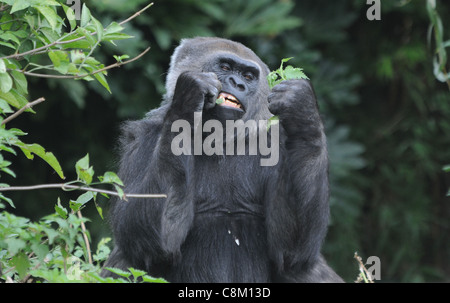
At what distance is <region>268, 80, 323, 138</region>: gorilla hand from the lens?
4512 mm

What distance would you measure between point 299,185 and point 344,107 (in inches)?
270

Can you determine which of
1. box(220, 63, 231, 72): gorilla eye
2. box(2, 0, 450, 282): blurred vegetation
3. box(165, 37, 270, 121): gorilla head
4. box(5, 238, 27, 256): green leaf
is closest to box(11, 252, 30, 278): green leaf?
box(5, 238, 27, 256): green leaf

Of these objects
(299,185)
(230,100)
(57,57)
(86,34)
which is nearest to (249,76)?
(230,100)

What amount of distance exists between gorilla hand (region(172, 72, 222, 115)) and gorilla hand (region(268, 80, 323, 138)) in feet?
1.27

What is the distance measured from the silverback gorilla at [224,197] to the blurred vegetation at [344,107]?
3145 mm

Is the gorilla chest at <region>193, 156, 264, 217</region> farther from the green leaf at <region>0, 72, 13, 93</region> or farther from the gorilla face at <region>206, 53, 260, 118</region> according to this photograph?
the green leaf at <region>0, 72, 13, 93</region>

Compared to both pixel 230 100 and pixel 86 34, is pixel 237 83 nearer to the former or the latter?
pixel 230 100

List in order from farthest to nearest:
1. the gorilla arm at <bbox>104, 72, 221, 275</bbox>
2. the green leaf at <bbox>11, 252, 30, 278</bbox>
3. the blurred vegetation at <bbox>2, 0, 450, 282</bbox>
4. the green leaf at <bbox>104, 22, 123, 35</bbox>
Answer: the blurred vegetation at <bbox>2, 0, 450, 282</bbox>
the gorilla arm at <bbox>104, 72, 221, 275</bbox>
the green leaf at <bbox>104, 22, 123, 35</bbox>
the green leaf at <bbox>11, 252, 30, 278</bbox>

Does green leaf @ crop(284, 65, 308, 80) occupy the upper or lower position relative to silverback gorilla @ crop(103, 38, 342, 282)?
upper

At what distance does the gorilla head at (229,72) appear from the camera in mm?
4688

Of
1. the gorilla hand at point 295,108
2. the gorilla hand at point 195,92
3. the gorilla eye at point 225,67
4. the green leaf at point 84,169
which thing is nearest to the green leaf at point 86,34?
the green leaf at point 84,169

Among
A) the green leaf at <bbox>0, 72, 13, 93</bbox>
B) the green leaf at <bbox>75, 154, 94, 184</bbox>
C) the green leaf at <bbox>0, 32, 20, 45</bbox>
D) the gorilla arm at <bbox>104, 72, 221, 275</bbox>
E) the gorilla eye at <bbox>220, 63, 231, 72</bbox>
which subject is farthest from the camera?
the gorilla eye at <bbox>220, 63, 231, 72</bbox>

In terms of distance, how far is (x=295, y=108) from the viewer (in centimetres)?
451
